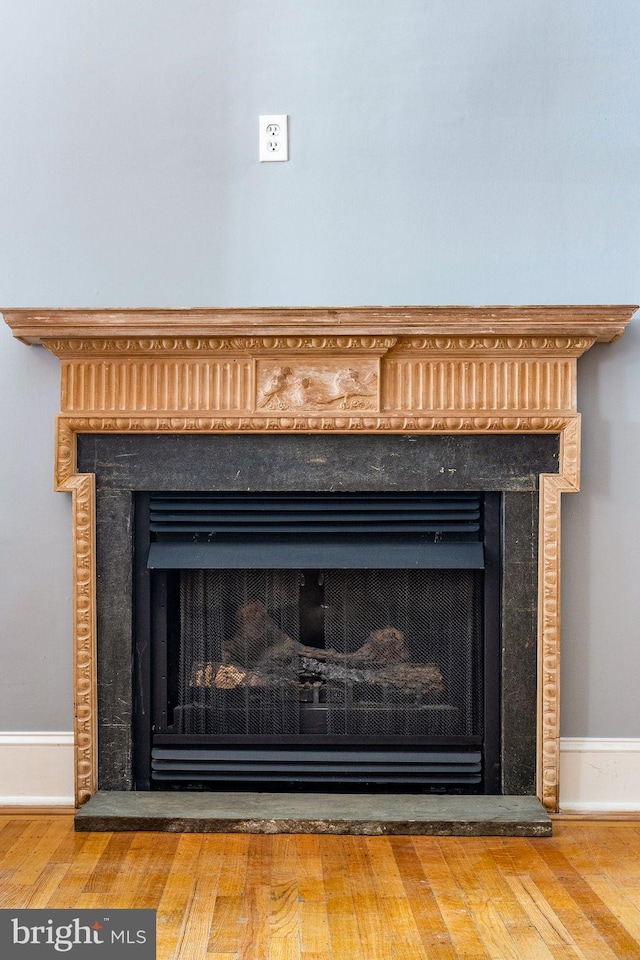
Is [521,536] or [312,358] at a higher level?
[312,358]

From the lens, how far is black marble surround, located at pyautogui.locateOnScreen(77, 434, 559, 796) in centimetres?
238

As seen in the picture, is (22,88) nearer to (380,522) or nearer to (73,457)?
(73,457)

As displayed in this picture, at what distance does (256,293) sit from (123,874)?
5.07 feet

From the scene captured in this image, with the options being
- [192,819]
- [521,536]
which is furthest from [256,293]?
[192,819]

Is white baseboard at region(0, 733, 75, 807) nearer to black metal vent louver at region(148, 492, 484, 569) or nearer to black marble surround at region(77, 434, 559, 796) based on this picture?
black marble surround at region(77, 434, 559, 796)

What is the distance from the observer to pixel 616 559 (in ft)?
7.89

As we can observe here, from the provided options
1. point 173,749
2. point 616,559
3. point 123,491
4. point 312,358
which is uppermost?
point 312,358

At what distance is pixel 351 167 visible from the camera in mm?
2361

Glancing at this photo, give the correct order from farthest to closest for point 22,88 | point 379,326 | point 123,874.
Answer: point 22,88
point 379,326
point 123,874

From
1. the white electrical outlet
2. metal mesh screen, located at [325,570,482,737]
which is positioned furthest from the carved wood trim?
the white electrical outlet

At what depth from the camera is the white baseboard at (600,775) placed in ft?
7.91

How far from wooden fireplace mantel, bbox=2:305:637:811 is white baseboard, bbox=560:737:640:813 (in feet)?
0.22

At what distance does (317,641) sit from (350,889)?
73cm

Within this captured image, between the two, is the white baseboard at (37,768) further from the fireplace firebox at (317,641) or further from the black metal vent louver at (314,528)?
the black metal vent louver at (314,528)
